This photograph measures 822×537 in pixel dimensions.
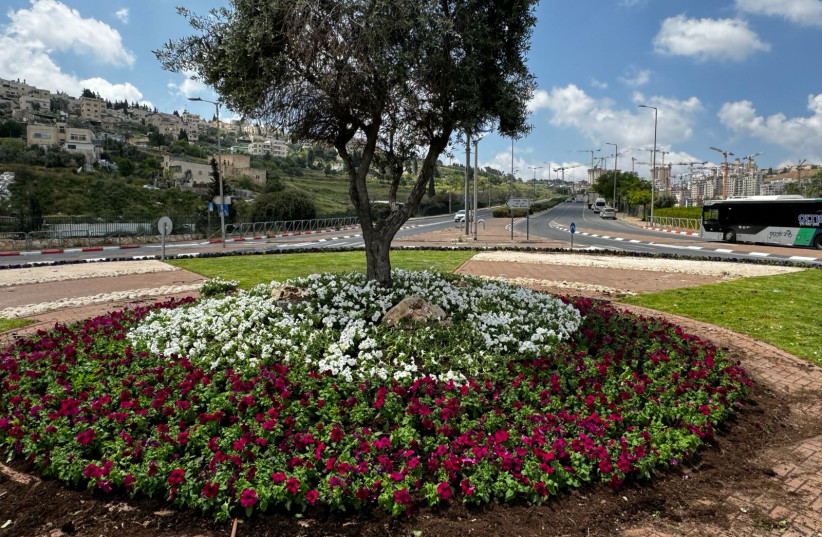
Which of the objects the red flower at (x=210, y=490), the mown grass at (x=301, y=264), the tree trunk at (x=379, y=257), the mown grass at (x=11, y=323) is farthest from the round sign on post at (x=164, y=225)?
the red flower at (x=210, y=490)

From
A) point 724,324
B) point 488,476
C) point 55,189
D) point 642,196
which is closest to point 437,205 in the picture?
point 642,196

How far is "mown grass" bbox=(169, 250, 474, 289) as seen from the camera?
51.9 ft

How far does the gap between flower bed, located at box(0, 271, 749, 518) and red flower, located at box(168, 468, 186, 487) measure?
11mm

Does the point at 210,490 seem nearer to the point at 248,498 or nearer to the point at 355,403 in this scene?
the point at 248,498

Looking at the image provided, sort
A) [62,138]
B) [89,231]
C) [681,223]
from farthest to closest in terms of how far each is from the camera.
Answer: [62,138] < [681,223] < [89,231]

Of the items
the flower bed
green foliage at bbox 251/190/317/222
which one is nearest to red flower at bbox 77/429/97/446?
the flower bed

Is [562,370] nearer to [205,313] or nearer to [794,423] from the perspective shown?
[794,423]

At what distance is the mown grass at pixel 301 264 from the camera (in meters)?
15.8

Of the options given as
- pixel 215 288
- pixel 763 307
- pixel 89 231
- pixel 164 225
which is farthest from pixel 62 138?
pixel 763 307

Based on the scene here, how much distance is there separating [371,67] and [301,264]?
12520mm

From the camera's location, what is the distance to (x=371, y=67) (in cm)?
727

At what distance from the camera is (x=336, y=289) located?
9.03m

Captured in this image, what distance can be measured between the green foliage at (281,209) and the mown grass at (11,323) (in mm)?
40288

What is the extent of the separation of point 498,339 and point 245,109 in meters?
5.49
